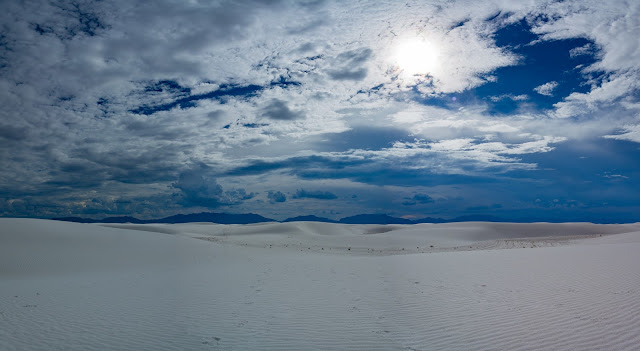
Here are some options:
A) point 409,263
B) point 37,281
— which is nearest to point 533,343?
point 409,263

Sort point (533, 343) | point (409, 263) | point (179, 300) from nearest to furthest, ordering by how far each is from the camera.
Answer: point (533, 343), point (179, 300), point (409, 263)

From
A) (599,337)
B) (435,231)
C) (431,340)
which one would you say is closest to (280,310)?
(431,340)

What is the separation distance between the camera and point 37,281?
44.9ft

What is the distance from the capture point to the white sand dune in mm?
6879

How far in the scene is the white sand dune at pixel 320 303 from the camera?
6.88 meters

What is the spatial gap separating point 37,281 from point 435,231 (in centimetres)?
4222

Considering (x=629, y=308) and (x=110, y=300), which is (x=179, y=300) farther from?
(x=629, y=308)

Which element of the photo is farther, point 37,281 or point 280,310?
point 37,281

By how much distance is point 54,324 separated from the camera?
812cm

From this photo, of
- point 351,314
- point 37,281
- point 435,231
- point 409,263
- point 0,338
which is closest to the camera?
point 0,338

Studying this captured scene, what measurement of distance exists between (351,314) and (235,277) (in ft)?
22.1

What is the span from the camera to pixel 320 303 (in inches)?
386

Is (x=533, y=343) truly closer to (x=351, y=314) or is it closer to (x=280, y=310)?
(x=351, y=314)

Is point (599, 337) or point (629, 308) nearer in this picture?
point (599, 337)
